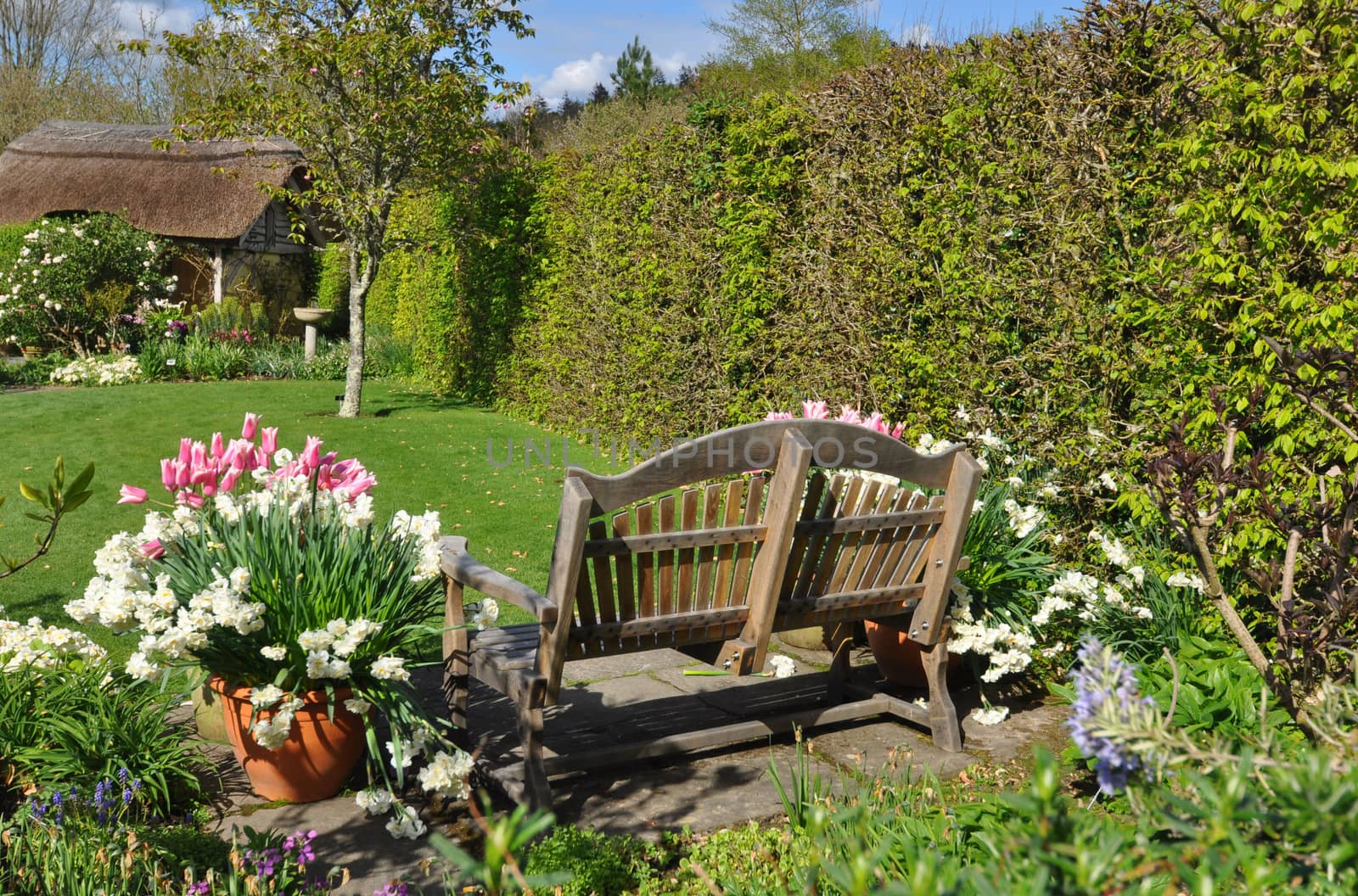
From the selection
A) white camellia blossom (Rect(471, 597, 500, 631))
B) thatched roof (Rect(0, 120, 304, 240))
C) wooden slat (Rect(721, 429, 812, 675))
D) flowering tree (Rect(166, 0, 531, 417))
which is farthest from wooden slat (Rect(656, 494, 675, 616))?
thatched roof (Rect(0, 120, 304, 240))

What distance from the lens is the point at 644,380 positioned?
9914mm

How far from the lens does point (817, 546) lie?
3.68 metres

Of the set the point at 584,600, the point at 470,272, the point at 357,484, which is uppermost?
the point at 470,272

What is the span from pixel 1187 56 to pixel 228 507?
3923 mm

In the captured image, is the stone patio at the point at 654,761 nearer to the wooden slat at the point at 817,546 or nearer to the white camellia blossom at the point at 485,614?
the white camellia blossom at the point at 485,614

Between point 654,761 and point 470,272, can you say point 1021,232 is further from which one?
point 470,272

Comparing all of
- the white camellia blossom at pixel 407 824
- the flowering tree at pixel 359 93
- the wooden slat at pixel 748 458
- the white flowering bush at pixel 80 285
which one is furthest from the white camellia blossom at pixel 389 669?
the white flowering bush at pixel 80 285

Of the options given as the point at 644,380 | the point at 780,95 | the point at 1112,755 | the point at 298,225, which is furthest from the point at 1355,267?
the point at 298,225

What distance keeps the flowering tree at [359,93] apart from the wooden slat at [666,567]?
31.1 feet

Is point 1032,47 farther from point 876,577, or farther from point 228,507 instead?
point 228,507

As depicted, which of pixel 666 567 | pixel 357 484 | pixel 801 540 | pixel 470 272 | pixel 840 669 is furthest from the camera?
pixel 470 272

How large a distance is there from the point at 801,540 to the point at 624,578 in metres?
0.65

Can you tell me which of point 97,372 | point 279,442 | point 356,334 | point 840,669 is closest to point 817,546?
point 840,669

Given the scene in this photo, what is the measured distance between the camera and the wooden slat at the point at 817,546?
3.67 metres
